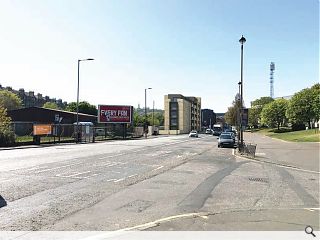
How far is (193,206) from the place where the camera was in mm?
10180

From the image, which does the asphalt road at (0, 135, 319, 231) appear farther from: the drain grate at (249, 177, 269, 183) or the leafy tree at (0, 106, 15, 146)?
the leafy tree at (0, 106, 15, 146)

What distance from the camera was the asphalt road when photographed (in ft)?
26.7

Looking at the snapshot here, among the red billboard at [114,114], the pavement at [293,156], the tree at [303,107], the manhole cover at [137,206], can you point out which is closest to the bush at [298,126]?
the tree at [303,107]

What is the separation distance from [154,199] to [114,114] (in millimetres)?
66876

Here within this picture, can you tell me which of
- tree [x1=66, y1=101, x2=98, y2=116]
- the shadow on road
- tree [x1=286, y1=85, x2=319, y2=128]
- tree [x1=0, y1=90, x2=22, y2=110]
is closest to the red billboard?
tree [x1=286, y1=85, x2=319, y2=128]

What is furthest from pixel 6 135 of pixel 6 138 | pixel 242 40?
pixel 242 40

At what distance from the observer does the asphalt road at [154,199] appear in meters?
8.15

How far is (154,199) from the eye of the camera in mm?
11164

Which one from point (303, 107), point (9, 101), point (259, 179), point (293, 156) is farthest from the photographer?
point (9, 101)

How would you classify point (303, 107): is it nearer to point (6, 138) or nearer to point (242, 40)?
point (242, 40)

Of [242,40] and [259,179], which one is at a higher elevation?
[242,40]

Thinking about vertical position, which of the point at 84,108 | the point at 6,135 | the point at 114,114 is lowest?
the point at 6,135
